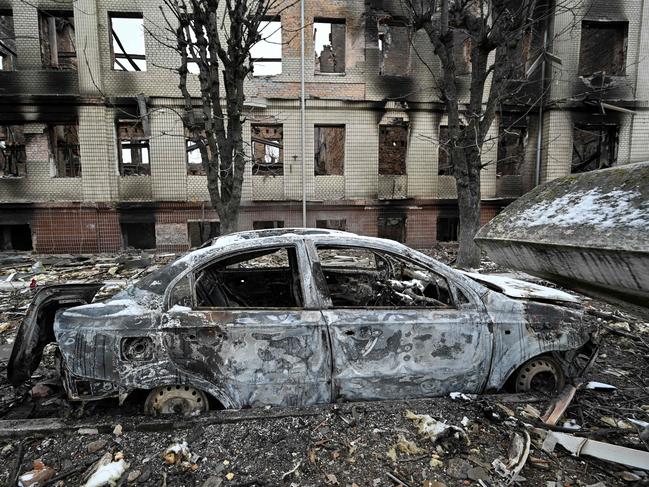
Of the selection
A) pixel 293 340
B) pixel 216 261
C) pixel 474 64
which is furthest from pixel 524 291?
pixel 474 64

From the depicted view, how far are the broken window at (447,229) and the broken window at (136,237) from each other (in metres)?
10.9

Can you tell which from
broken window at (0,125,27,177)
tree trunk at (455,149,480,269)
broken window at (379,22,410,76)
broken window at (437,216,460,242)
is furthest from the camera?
broken window at (437,216,460,242)

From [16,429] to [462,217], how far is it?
8.37 metres

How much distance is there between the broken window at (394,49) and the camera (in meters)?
13.1

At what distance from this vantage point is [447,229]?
13.9 meters

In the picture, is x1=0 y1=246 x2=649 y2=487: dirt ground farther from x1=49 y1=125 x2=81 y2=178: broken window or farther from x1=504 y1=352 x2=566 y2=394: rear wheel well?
x1=49 y1=125 x2=81 y2=178: broken window

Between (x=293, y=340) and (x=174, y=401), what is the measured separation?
1007 millimetres

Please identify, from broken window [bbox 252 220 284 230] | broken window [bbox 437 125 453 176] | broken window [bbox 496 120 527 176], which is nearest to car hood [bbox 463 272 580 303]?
broken window [bbox 252 220 284 230]

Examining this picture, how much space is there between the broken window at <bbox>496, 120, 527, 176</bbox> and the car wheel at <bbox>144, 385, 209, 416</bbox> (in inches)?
530

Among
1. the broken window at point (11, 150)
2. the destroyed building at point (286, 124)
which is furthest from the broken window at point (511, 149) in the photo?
the broken window at point (11, 150)

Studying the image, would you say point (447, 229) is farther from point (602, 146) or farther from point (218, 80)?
point (218, 80)

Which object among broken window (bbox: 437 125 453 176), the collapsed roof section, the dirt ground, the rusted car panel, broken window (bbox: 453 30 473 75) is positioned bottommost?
the dirt ground

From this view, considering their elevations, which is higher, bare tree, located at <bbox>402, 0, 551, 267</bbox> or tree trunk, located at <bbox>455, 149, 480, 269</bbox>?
bare tree, located at <bbox>402, 0, 551, 267</bbox>

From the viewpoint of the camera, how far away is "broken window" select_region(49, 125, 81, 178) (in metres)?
12.2
